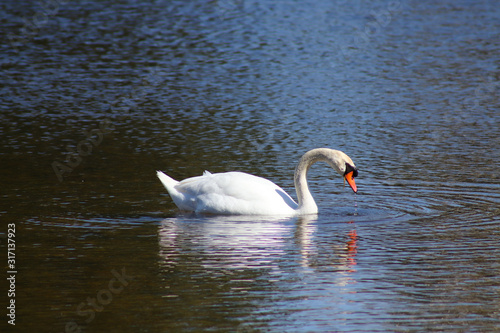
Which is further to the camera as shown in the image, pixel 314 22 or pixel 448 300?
pixel 314 22

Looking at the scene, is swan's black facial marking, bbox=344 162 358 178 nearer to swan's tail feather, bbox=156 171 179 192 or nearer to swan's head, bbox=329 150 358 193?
swan's head, bbox=329 150 358 193

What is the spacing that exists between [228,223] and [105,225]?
149 cm

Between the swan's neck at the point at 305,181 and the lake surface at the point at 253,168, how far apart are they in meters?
0.20

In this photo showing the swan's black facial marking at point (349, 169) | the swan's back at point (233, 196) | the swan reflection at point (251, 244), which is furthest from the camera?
the swan's black facial marking at point (349, 169)

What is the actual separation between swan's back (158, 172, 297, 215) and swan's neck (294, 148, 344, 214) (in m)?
0.16

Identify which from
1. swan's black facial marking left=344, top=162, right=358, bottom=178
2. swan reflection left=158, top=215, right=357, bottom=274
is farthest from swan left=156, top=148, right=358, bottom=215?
swan reflection left=158, top=215, right=357, bottom=274

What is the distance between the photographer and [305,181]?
11.4 m

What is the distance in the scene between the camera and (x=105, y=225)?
10.4 m

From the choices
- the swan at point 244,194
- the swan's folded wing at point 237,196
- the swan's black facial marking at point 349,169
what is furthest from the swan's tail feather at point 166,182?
the swan's black facial marking at point 349,169

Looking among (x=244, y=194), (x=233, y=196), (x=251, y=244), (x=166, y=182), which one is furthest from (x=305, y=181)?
(x=251, y=244)

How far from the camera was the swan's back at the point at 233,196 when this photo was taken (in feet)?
36.1

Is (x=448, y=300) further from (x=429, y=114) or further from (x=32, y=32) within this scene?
(x=32, y=32)

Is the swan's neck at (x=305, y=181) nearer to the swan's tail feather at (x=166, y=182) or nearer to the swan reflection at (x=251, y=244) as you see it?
the swan reflection at (x=251, y=244)

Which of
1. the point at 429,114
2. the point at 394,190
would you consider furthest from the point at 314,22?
the point at 394,190
